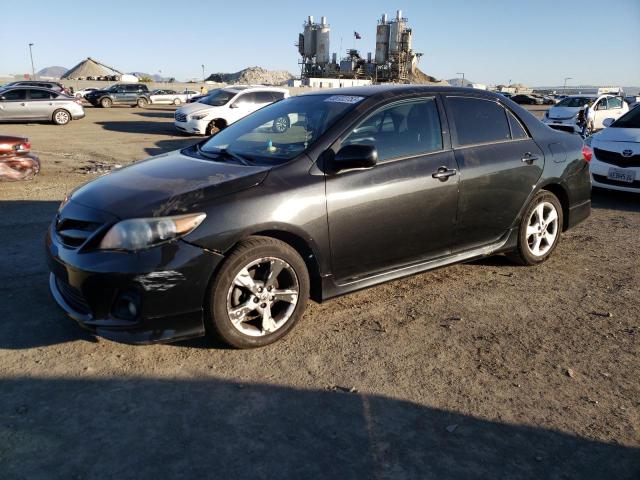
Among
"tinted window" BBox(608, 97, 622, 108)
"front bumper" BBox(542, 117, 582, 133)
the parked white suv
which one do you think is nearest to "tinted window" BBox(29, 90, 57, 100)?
the parked white suv

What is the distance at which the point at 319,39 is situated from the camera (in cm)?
9400

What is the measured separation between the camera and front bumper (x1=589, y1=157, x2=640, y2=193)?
8.04 m

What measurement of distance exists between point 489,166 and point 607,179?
4.94m

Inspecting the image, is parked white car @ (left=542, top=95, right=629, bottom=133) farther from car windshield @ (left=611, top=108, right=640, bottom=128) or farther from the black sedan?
the black sedan

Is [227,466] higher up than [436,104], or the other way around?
[436,104]

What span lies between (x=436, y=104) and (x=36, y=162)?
286 inches

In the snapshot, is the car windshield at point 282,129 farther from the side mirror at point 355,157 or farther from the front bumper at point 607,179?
the front bumper at point 607,179

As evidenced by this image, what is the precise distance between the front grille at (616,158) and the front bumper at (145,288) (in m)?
7.29

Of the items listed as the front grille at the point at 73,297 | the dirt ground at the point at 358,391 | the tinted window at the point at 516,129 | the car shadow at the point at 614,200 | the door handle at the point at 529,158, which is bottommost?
the car shadow at the point at 614,200

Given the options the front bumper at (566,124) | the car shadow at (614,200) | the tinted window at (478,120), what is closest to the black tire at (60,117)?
the front bumper at (566,124)

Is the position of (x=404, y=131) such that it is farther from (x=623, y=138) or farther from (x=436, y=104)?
(x=623, y=138)

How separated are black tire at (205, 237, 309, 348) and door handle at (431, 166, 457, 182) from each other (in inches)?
54.2

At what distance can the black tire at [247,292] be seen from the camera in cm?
332

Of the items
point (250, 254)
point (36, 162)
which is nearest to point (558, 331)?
point (250, 254)
